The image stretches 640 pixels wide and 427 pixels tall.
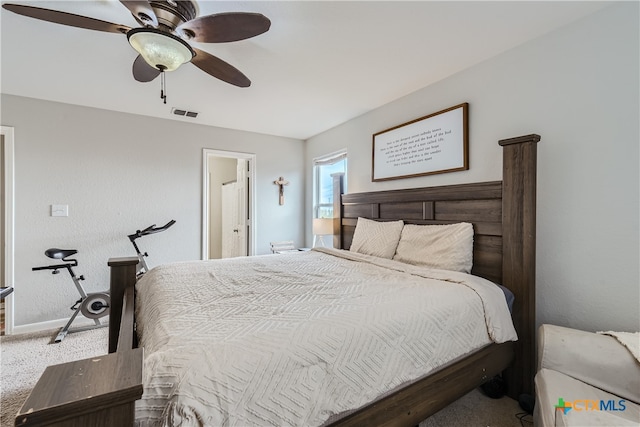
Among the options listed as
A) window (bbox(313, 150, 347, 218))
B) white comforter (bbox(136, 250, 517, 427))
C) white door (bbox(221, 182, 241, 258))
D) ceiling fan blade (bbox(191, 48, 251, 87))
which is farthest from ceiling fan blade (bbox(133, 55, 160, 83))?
white door (bbox(221, 182, 241, 258))

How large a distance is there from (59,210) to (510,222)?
4.32m

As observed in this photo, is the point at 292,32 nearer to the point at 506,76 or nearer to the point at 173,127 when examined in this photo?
the point at 506,76

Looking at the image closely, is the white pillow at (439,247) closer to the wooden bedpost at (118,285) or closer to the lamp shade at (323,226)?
the lamp shade at (323,226)

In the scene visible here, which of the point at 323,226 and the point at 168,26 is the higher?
the point at 168,26

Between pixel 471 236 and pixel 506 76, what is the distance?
1.24m

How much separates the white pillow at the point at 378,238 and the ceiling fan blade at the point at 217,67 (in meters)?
1.73

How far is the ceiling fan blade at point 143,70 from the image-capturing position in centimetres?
190

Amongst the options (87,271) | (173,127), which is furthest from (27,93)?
(87,271)

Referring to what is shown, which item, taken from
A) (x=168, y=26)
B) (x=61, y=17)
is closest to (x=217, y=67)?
(x=168, y=26)

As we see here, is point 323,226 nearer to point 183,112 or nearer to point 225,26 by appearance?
point 183,112

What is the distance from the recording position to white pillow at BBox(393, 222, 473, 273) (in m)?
2.06

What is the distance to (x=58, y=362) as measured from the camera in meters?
2.38

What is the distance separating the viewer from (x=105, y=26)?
61.4 inches

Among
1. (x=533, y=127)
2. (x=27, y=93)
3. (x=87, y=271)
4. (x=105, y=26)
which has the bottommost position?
(x=87, y=271)
